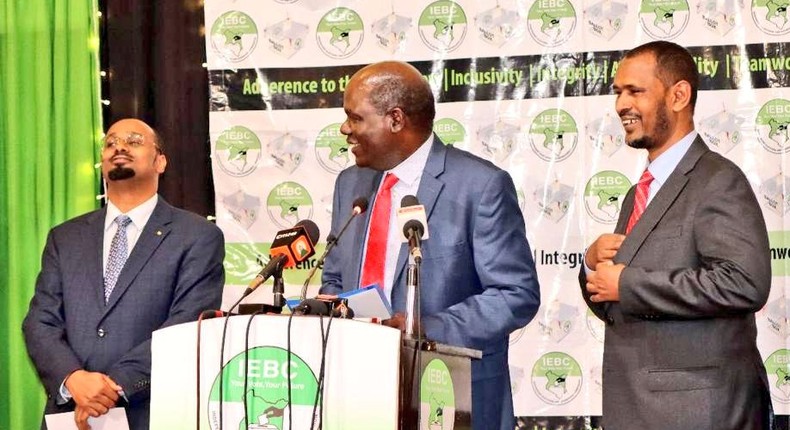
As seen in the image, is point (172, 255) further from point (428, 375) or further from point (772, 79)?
point (772, 79)

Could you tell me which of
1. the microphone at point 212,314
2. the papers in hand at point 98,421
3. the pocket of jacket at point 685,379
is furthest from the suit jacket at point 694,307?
the papers in hand at point 98,421

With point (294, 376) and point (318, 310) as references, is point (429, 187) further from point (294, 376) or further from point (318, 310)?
point (294, 376)

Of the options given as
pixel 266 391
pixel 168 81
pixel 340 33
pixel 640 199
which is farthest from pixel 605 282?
pixel 168 81

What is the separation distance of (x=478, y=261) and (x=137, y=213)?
190 centimetres

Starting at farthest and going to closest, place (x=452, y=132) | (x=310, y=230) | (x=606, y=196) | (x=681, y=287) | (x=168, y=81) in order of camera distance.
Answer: (x=168, y=81)
(x=452, y=132)
(x=606, y=196)
(x=681, y=287)
(x=310, y=230)

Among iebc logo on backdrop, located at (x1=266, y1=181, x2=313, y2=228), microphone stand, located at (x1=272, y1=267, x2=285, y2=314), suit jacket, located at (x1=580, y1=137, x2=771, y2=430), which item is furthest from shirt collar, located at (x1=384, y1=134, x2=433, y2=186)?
iebc logo on backdrop, located at (x1=266, y1=181, x2=313, y2=228)

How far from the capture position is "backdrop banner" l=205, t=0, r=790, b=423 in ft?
18.1

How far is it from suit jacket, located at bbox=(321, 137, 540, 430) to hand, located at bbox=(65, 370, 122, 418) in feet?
3.87

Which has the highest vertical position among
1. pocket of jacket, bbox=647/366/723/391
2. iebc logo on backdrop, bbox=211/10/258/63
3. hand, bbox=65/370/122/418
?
iebc logo on backdrop, bbox=211/10/258/63

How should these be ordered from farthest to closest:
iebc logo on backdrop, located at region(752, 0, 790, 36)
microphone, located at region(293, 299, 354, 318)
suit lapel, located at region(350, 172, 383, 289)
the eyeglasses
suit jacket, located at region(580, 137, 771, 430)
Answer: iebc logo on backdrop, located at region(752, 0, 790, 36)
the eyeglasses
suit lapel, located at region(350, 172, 383, 289)
suit jacket, located at region(580, 137, 771, 430)
microphone, located at region(293, 299, 354, 318)

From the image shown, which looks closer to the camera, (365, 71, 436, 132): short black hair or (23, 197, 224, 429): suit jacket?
(365, 71, 436, 132): short black hair

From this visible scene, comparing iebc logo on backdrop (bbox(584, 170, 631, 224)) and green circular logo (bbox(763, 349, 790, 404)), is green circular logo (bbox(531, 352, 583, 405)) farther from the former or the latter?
green circular logo (bbox(763, 349, 790, 404))

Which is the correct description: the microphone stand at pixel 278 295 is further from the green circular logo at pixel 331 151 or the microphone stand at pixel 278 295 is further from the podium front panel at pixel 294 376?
the green circular logo at pixel 331 151

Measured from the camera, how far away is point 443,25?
5824mm
